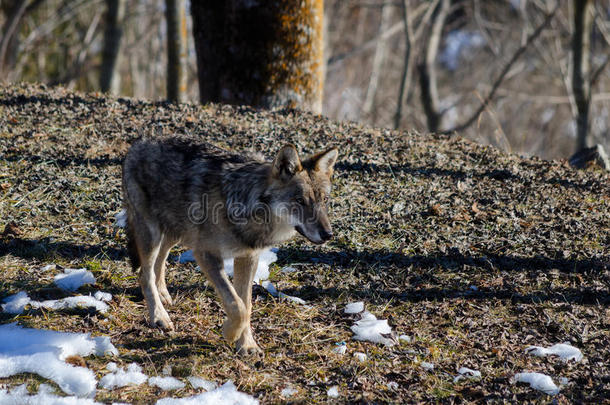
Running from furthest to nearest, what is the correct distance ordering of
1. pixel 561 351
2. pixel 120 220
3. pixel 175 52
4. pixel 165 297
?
pixel 175 52, pixel 120 220, pixel 165 297, pixel 561 351

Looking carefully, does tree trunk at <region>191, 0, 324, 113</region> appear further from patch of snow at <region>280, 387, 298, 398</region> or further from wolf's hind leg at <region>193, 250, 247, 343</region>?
patch of snow at <region>280, 387, 298, 398</region>

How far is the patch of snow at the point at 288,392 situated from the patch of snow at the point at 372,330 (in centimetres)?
91

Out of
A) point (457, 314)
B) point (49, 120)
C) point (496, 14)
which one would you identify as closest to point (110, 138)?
point (49, 120)

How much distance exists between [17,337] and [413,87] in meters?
24.3

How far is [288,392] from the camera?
3828 mm

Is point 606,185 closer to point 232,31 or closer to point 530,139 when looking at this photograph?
point 232,31

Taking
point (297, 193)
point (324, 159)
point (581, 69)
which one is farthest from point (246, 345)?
point (581, 69)

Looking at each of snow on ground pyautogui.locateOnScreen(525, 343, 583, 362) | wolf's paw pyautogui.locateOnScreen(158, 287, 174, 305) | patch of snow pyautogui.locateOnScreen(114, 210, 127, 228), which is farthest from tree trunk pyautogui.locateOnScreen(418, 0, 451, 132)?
wolf's paw pyautogui.locateOnScreen(158, 287, 174, 305)

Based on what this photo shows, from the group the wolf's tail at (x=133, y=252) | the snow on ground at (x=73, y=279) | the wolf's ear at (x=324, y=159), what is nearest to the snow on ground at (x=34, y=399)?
the snow on ground at (x=73, y=279)

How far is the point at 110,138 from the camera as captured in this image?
7305mm

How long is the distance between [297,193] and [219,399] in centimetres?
165

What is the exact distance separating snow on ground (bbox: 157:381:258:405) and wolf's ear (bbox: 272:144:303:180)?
1683 millimetres

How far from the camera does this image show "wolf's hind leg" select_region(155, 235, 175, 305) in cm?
505

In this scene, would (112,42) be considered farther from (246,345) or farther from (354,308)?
(246,345)
